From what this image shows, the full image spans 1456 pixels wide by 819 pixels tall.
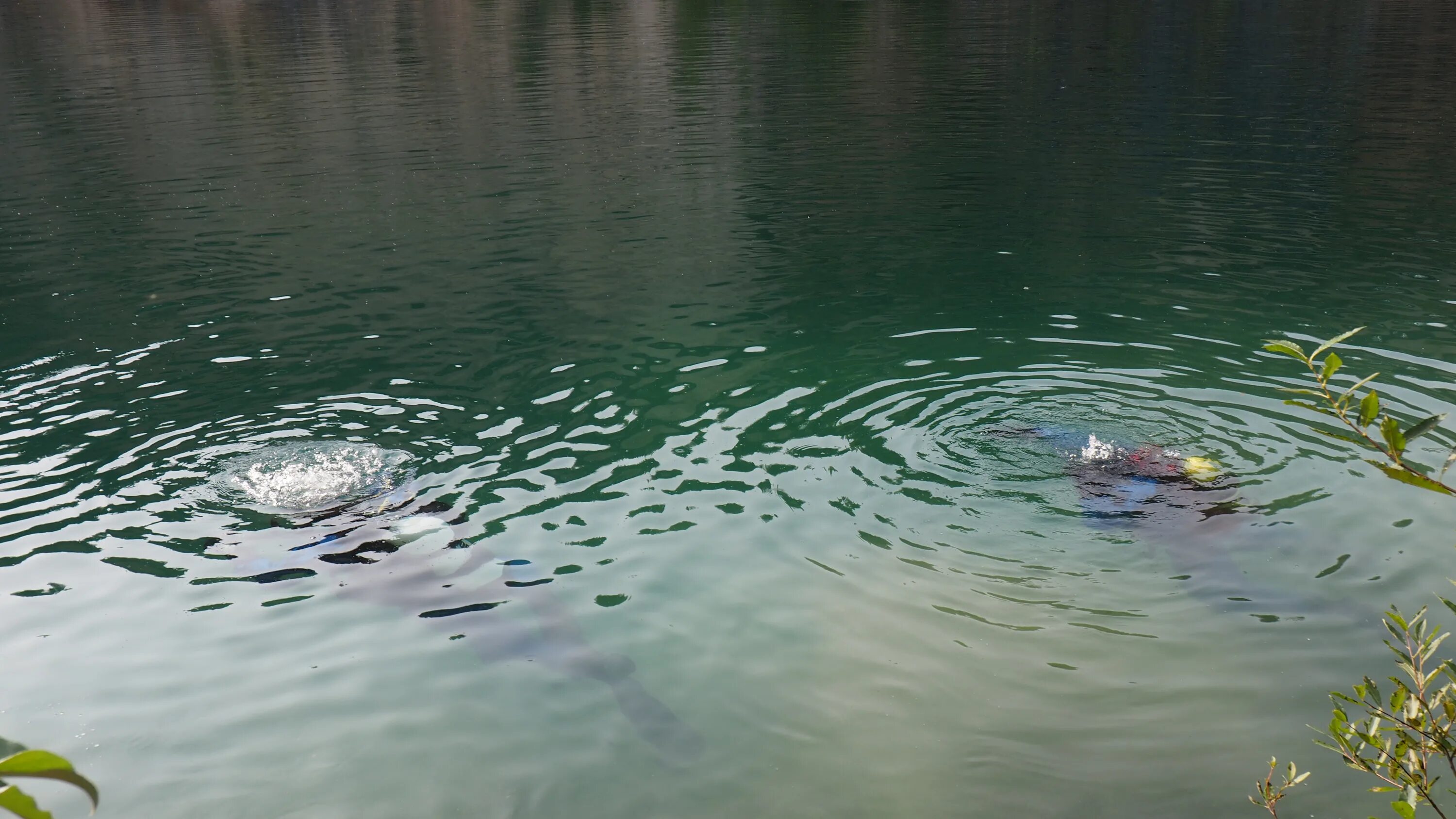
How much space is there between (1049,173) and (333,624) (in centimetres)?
2031

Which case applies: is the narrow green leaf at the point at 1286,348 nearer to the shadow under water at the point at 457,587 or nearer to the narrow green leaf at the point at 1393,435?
the narrow green leaf at the point at 1393,435

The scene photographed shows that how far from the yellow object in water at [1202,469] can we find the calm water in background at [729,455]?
0.31 m

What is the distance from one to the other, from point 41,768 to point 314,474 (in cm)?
977

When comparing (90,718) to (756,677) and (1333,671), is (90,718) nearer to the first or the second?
(756,677)

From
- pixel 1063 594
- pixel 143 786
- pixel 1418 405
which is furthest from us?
pixel 1418 405

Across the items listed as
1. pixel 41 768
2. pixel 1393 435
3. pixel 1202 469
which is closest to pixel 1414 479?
pixel 1393 435

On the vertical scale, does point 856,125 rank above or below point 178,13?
below

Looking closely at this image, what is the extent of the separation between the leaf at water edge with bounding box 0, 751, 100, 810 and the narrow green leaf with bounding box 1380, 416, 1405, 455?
235 cm

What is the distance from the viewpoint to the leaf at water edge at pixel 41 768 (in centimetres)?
119

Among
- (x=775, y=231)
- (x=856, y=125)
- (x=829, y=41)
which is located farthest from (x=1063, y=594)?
(x=829, y=41)

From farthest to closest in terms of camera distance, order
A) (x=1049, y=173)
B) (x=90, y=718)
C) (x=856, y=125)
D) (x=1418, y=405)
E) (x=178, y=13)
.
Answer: (x=178, y=13) → (x=856, y=125) → (x=1049, y=173) → (x=1418, y=405) → (x=90, y=718)

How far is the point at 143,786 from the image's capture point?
22.0 ft

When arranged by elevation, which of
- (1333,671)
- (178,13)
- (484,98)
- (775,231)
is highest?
(178,13)

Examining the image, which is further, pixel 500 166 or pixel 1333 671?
pixel 500 166
